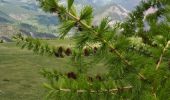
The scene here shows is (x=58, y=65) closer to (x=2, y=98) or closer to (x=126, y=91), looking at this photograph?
(x=2, y=98)

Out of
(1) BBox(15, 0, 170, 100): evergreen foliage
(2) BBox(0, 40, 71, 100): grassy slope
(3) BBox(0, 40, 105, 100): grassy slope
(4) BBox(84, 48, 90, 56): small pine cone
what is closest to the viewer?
(1) BBox(15, 0, 170, 100): evergreen foliage

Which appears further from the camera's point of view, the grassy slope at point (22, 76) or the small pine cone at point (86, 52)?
the grassy slope at point (22, 76)

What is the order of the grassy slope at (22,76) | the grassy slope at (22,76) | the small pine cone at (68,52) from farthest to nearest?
the grassy slope at (22,76) → the grassy slope at (22,76) → the small pine cone at (68,52)

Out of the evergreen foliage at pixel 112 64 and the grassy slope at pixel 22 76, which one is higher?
the evergreen foliage at pixel 112 64

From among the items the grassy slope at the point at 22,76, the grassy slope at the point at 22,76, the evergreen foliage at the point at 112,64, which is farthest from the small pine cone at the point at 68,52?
the grassy slope at the point at 22,76

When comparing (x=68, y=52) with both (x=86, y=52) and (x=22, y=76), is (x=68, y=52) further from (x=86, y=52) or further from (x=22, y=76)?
(x=22, y=76)

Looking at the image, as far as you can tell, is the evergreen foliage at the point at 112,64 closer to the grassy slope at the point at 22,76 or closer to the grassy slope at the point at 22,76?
the grassy slope at the point at 22,76

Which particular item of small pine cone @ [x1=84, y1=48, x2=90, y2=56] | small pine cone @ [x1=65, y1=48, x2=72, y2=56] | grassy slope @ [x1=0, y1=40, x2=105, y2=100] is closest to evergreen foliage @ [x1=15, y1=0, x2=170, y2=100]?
small pine cone @ [x1=84, y1=48, x2=90, y2=56]

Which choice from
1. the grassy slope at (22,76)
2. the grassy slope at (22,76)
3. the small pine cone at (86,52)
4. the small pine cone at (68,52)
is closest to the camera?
the small pine cone at (86,52)

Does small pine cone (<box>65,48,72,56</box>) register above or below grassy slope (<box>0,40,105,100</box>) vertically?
above

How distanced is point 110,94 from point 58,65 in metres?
23.6

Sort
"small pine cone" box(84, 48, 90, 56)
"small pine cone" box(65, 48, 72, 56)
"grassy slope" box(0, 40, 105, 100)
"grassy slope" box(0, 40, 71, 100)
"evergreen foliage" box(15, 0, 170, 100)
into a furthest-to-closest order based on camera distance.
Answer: "grassy slope" box(0, 40, 71, 100), "grassy slope" box(0, 40, 105, 100), "small pine cone" box(65, 48, 72, 56), "small pine cone" box(84, 48, 90, 56), "evergreen foliage" box(15, 0, 170, 100)

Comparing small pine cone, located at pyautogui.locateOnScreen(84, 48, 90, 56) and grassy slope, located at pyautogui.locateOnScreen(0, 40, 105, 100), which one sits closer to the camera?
small pine cone, located at pyautogui.locateOnScreen(84, 48, 90, 56)

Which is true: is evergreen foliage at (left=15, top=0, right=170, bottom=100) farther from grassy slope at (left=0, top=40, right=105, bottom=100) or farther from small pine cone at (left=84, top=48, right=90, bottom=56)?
grassy slope at (left=0, top=40, right=105, bottom=100)
